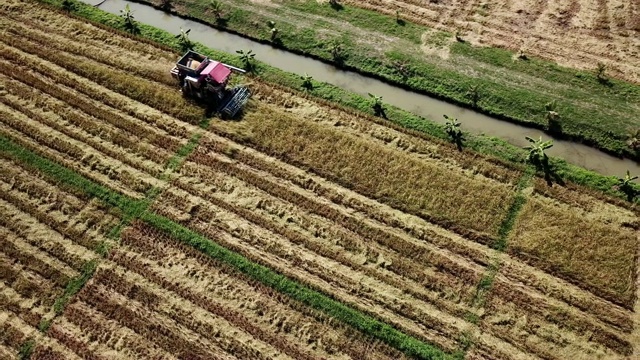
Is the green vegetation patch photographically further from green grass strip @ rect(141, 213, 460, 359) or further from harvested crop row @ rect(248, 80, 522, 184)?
green grass strip @ rect(141, 213, 460, 359)

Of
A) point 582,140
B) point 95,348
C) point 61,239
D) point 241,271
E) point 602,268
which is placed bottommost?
point 95,348

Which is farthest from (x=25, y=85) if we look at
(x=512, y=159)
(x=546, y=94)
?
(x=546, y=94)

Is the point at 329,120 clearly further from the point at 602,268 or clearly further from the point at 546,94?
the point at 602,268

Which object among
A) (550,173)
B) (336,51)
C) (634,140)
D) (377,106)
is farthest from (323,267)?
(634,140)

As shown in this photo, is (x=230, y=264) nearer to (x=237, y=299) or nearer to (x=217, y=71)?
(x=237, y=299)

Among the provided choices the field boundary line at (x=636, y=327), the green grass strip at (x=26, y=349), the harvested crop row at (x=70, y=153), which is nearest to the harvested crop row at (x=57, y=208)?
the harvested crop row at (x=70, y=153)

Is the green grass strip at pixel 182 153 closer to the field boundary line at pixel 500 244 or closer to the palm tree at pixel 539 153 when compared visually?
the field boundary line at pixel 500 244
